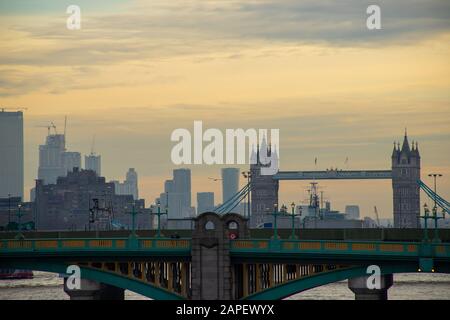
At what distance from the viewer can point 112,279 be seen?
4857 inches

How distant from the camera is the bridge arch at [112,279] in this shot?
12162 cm

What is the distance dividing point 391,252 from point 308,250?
7.57 meters

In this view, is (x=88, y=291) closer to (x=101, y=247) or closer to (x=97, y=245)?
(x=97, y=245)

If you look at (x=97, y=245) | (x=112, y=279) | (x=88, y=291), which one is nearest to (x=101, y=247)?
(x=97, y=245)

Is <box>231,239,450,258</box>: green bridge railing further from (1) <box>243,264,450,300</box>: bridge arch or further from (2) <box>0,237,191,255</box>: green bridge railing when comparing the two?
(2) <box>0,237,191,255</box>: green bridge railing

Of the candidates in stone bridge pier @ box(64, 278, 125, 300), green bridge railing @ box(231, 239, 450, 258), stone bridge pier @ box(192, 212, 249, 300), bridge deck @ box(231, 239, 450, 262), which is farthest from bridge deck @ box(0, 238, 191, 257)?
bridge deck @ box(231, 239, 450, 262)

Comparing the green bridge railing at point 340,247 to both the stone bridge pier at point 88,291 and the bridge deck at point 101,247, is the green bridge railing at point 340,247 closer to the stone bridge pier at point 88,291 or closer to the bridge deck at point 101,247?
the bridge deck at point 101,247

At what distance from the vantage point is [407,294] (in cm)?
18750

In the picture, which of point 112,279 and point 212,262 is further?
point 112,279

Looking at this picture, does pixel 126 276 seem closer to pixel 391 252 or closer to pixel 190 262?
pixel 190 262

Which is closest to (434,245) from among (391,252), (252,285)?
(391,252)

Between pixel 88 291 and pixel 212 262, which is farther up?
pixel 212 262

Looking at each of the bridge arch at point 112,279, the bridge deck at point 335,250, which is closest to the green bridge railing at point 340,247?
the bridge deck at point 335,250

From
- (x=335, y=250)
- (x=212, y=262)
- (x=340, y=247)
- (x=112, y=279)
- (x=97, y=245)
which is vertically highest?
(x=97, y=245)
